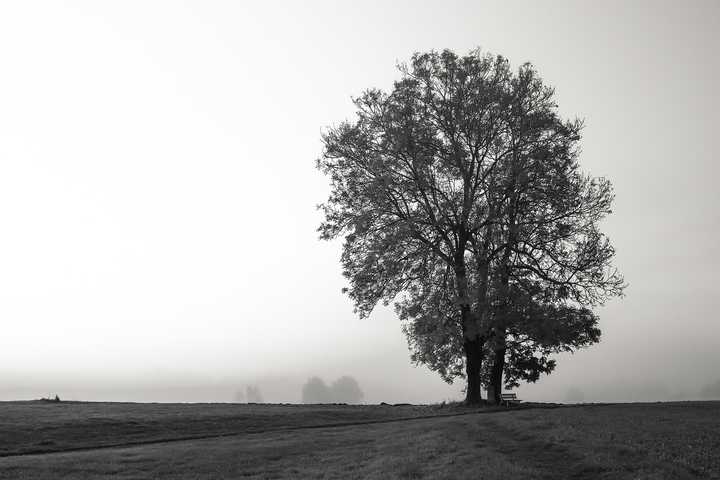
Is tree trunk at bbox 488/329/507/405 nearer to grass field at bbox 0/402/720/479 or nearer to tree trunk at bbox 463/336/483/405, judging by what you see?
tree trunk at bbox 463/336/483/405

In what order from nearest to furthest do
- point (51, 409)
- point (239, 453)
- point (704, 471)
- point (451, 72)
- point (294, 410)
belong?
1. point (704, 471)
2. point (239, 453)
3. point (51, 409)
4. point (294, 410)
5. point (451, 72)

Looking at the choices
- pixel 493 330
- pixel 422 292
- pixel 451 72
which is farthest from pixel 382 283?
pixel 451 72

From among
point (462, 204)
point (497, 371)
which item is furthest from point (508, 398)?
point (462, 204)

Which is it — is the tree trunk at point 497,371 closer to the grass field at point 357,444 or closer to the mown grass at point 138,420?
the mown grass at point 138,420

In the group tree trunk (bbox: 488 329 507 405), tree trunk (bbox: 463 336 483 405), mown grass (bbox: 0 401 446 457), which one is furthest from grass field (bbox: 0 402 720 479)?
tree trunk (bbox: 488 329 507 405)

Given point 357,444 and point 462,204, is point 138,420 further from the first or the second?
point 462,204

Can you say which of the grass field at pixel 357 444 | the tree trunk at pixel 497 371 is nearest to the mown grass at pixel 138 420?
the grass field at pixel 357 444

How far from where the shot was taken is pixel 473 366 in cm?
3712

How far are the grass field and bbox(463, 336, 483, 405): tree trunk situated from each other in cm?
396

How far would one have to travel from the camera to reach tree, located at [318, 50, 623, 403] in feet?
119

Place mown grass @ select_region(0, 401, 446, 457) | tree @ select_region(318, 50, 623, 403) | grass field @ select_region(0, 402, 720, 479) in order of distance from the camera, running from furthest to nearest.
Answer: tree @ select_region(318, 50, 623, 403) < mown grass @ select_region(0, 401, 446, 457) < grass field @ select_region(0, 402, 720, 479)

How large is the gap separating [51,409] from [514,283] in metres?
28.3

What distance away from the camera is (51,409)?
31922 millimetres

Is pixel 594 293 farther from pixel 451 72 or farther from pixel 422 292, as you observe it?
pixel 451 72
